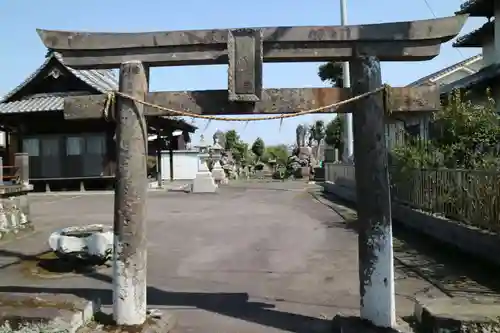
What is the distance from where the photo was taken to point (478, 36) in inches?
841

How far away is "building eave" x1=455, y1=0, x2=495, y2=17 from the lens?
18.7 m

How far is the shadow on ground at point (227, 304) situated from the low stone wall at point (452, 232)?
152 inches

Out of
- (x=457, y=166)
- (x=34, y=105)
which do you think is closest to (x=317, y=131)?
(x=34, y=105)

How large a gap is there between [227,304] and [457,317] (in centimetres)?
295

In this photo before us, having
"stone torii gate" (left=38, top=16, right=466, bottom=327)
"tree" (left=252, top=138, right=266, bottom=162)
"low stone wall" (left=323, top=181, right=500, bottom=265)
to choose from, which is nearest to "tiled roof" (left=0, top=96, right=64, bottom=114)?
"low stone wall" (left=323, top=181, right=500, bottom=265)

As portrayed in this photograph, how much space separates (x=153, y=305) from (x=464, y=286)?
4.30 metres

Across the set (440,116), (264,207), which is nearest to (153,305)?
(440,116)

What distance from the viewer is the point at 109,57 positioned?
574cm

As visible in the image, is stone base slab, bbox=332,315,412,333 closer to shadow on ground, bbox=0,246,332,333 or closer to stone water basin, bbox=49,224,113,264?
shadow on ground, bbox=0,246,332,333

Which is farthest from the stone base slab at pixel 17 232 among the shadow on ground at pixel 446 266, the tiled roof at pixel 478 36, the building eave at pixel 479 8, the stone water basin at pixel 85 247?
the tiled roof at pixel 478 36

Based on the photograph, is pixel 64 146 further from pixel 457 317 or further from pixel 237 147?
pixel 237 147

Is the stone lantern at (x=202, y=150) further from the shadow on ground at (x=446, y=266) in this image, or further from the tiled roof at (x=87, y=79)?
the shadow on ground at (x=446, y=266)

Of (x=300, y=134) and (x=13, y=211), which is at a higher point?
(x=300, y=134)

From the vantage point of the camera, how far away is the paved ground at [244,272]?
636 cm
